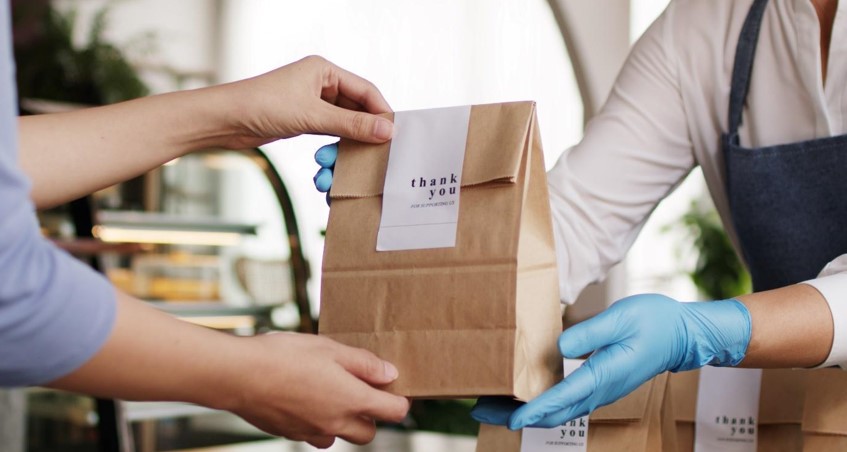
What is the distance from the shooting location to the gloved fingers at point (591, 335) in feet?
3.24

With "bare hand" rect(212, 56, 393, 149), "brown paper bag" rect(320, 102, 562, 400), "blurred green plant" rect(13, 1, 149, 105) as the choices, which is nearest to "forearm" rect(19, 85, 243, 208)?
"bare hand" rect(212, 56, 393, 149)

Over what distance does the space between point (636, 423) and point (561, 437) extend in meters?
0.09

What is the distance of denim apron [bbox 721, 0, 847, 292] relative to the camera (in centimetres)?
138

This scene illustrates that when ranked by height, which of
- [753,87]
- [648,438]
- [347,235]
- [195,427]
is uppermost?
[753,87]

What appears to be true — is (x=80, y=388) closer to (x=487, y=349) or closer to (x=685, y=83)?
(x=487, y=349)

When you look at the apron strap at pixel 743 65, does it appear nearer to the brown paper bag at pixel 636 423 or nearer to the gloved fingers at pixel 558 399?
the brown paper bag at pixel 636 423

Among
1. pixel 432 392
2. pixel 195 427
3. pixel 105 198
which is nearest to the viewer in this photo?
pixel 432 392

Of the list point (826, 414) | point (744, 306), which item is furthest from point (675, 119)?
point (826, 414)

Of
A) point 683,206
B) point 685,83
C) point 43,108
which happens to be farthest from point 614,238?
point 683,206

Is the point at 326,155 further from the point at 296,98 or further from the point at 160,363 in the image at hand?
the point at 160,363

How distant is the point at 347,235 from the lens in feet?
3.49

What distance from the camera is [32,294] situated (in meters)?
0.76

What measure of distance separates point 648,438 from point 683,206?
5.13 metres

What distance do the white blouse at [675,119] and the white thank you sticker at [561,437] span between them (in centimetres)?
34
